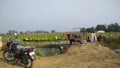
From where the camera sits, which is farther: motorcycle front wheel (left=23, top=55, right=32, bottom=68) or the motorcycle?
motorcycle front wheel (left=23, top=55, right=32, bottom=68)

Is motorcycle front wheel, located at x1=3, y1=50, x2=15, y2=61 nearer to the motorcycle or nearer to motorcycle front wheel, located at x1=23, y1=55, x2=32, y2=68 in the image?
the motorcycle

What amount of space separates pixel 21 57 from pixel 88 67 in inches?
121

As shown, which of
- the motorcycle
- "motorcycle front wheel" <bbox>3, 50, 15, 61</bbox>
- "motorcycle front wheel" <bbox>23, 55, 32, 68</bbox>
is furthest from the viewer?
"motorcycle front wheel" <bbox>3, 50, 15, 61</bbox>

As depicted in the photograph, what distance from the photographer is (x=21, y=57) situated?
37.5ft

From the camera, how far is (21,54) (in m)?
11.5

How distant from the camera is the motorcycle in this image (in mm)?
10891

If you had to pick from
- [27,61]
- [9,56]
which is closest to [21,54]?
[27,61]

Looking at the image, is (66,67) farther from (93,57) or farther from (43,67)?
(93,57)

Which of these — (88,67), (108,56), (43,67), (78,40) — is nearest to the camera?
(88,67)

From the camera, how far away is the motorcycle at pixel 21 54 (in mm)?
10891

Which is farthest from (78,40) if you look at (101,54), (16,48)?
(16,48)

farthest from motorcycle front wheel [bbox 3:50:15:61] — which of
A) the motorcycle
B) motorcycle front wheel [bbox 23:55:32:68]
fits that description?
motorcycle front wheel [bbox 23:55:32:68]

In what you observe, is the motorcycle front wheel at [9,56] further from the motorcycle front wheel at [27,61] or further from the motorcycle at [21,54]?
the motorcycle front wheel at [27,61]

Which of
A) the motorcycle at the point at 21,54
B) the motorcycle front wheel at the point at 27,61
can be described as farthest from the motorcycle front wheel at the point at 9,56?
the motorcycle front wheel at the point at 27,61
